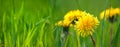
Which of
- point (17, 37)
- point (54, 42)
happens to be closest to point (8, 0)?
point (17, 37)

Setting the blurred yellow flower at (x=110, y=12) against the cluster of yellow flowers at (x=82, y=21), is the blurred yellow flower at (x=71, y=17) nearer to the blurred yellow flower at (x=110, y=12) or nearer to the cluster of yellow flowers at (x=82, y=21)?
the cluster of yellow flowers at (x=82, y=21)

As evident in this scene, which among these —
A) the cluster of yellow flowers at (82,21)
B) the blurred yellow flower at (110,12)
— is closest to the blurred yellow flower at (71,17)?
the cluster of yellow flowers at (82,21)

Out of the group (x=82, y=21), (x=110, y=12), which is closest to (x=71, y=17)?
(x=82, y=21)

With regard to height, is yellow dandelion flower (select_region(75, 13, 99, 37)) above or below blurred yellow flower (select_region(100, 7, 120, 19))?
below

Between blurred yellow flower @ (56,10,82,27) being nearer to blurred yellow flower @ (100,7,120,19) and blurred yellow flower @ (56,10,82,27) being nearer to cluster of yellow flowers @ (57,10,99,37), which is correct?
cluster of yellow flowers @ (57,10,99,37)

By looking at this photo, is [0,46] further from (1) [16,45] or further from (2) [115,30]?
(2) [115,30]

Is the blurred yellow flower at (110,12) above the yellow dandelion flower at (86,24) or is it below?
above

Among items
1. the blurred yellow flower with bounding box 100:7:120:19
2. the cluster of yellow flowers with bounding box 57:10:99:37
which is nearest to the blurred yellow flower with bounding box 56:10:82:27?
the cluster of yellow flowers with bounding box 57:10:99:37

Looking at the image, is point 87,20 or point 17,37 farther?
point 17,37
